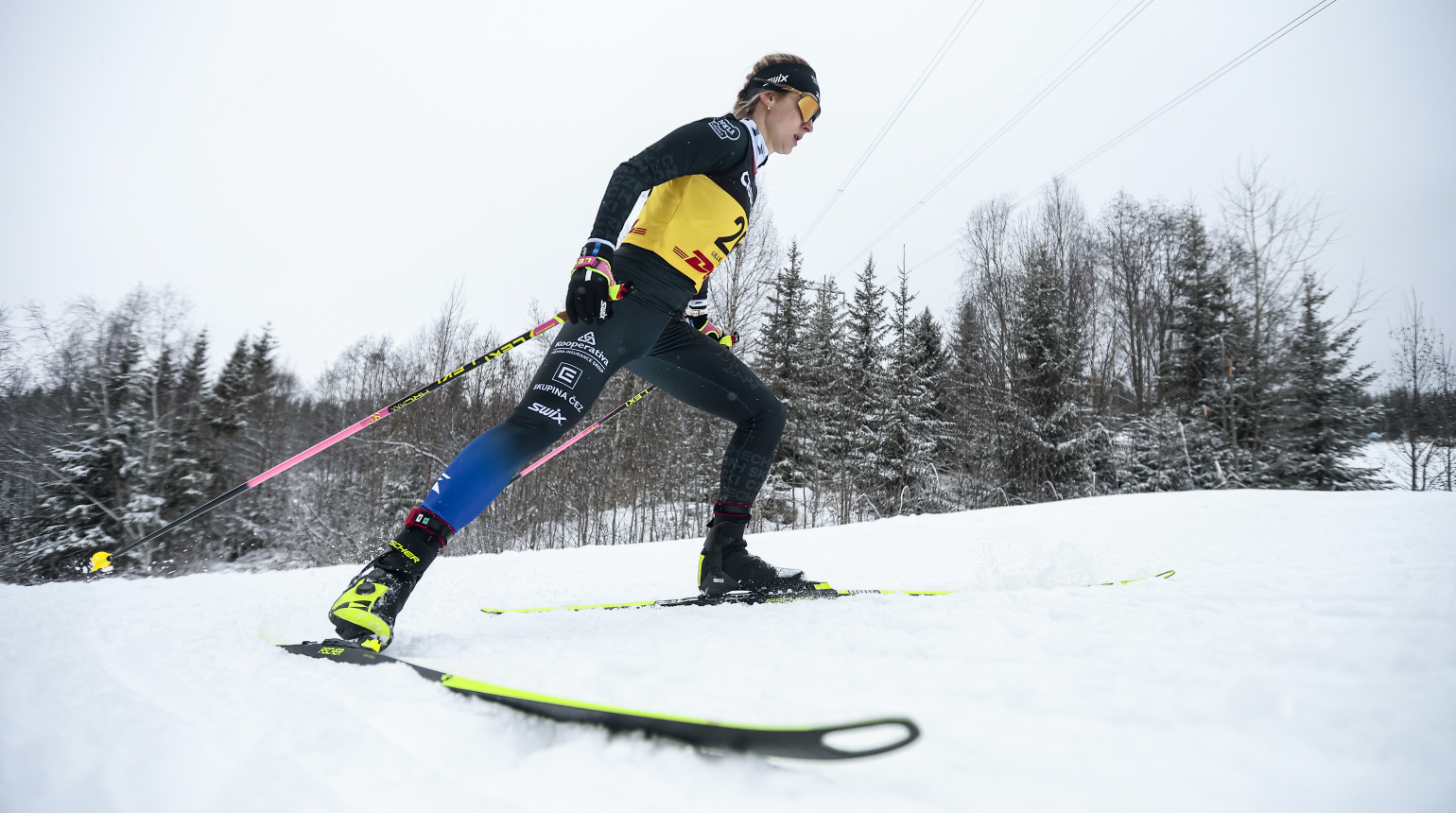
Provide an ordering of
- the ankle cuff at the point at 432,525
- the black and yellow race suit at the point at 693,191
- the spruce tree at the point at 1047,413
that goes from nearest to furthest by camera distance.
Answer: the ankle cuff at the point at 432,525, the black and yellow race suit at the point at 693,191, the spruce tree at the point at 1047,413

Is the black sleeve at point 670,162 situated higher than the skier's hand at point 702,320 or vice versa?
the black sleeve at point 670,162

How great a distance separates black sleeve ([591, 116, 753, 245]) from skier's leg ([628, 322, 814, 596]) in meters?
0.49

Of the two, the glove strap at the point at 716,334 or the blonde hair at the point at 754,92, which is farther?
the glove strap at the point at 716,334

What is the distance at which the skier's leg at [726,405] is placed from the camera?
A: 6.22ft

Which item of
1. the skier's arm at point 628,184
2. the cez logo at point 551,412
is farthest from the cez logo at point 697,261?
the cez logo at point 551,412

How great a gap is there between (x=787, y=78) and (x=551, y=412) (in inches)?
54.8

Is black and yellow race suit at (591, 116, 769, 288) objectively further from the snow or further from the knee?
the snow

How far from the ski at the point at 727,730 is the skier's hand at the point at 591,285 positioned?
0.92 meters

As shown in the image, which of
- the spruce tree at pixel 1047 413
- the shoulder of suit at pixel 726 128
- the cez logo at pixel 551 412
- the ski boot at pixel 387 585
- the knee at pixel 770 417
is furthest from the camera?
the spruce tree at pixel 1047 413

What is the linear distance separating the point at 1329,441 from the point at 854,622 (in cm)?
1497

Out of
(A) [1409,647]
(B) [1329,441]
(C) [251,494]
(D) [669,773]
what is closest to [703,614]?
(D) [669,773]

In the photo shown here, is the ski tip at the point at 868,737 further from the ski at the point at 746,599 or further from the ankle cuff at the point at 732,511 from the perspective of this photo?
the ankle cuff at the point at 732,511

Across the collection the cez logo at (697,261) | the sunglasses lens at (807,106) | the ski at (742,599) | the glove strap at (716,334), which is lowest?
the ski at (742,599)

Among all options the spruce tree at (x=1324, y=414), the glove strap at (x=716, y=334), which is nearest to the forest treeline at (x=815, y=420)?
the spruce tree at (x=1324, y=414)
